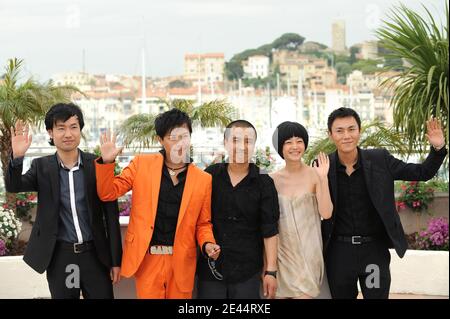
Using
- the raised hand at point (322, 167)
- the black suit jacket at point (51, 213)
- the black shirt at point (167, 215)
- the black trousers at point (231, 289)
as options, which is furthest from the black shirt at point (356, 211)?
the black suit jacket at point (51, 213)

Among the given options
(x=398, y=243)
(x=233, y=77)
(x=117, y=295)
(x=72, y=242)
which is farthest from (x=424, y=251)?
(x=233, y=77)

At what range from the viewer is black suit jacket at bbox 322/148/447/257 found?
11.8 ft

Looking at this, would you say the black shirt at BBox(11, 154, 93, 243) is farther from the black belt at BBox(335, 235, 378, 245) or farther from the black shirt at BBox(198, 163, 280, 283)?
the black belt at BBox(335, 235, 378, 245)

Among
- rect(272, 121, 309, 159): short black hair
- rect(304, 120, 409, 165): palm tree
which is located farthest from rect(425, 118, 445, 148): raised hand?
rect(304, 120, 409, 165): palm tree

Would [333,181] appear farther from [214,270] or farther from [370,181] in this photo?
[214,270]

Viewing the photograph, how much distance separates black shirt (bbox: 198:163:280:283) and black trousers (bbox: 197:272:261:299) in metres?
0.03

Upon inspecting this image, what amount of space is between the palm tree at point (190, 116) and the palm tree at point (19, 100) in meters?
1.20

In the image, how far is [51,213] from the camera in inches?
136

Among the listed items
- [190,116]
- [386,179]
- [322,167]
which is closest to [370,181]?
[386,179]

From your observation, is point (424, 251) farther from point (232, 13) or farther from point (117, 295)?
point (232, 13)

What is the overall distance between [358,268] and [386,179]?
0.48 meters

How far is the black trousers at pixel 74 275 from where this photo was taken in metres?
3.47

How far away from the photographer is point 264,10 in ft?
327

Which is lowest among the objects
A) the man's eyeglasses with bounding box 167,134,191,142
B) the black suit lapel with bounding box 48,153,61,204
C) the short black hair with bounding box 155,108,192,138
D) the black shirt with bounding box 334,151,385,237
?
the black shirt with bounding box 334,151,385,237
